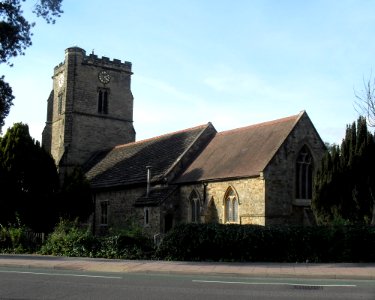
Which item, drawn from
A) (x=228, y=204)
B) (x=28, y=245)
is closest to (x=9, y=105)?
(x=28, y=245)

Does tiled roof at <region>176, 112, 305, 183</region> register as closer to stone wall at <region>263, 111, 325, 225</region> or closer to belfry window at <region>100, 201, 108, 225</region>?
stone wall at <region>263, 111, 325, 225</region>

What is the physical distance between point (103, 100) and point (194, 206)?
784 inches

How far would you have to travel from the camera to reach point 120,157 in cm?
3903

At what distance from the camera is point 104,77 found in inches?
1796

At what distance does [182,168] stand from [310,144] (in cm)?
829

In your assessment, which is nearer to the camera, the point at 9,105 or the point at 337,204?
the point at 337,204

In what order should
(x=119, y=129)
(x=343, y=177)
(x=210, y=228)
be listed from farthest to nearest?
(x=119, y=129) < (x=343, y=177) < (x=210, y=228)


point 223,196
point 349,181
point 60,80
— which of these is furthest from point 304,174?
point 60,80

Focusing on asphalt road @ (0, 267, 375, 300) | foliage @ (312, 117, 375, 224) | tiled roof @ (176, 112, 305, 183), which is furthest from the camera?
tiled roof @ (176, 112, 305, 183)

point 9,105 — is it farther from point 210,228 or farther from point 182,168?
point 210,228

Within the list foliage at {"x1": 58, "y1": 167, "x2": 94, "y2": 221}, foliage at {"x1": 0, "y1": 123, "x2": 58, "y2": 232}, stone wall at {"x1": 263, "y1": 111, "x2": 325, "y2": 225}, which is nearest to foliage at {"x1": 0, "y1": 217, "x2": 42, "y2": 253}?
foliage at {"x1": 0, "y1": 123, "x2": 58, "y2": 232}

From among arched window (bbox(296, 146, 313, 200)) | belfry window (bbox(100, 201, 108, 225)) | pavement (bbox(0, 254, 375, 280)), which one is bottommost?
pavement (bbox(0, 254, 375, 280))

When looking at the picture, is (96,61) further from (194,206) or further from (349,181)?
(349,181)

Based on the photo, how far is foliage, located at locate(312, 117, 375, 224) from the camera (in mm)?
21094
